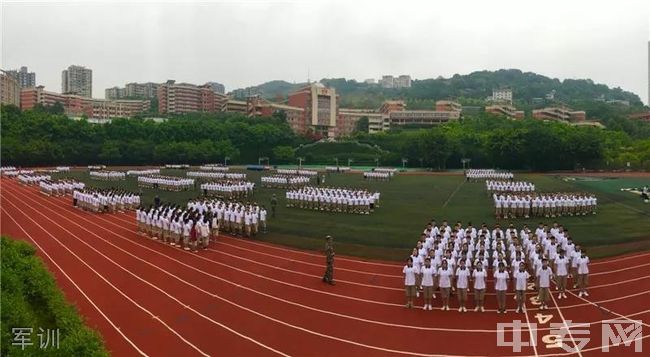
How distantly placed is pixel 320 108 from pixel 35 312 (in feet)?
334

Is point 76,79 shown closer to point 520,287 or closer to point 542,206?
point 542,206

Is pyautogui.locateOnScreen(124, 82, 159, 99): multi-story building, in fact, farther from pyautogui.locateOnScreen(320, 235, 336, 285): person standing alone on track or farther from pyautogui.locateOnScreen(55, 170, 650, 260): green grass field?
pyautogui.locateOnScreen(320, 235, 336, 285): person standing alone on track

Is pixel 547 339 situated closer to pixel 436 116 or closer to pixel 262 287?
pixel 262 287

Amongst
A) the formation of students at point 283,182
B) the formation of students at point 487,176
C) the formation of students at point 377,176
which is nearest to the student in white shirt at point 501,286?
the formation of students at point 283,182

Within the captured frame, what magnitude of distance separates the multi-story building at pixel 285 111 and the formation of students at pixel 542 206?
263 ft

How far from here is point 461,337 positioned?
10312mm

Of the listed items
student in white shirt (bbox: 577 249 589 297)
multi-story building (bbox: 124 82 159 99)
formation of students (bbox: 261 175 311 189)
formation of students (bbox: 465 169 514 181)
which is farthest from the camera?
multi-story building (bbox: 124 82 159 99)

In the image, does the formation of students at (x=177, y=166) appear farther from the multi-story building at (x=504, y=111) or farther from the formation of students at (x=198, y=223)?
the multi-story building at (x=504, y=111)

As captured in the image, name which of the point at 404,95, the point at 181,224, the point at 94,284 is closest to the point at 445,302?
the point at 94,284

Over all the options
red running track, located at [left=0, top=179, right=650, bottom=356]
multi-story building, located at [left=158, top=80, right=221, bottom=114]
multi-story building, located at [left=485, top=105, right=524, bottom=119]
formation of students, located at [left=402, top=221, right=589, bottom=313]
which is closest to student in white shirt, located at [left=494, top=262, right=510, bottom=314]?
formation of students, located at [left=402, top=221, right=589, bottom=313]

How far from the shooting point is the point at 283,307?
475 inches

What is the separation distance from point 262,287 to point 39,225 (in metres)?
13.9

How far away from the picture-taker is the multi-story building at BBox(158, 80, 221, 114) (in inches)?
5123

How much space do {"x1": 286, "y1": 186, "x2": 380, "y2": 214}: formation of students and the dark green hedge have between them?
658 inches
